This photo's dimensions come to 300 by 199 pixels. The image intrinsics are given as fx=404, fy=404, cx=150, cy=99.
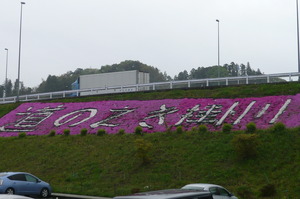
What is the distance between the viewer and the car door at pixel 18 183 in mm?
19666

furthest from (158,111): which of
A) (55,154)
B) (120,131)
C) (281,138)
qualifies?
(281,138)

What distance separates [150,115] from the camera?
104ft

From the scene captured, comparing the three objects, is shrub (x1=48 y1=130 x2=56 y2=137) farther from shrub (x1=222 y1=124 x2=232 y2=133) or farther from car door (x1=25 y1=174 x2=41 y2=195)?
shrub (x1=222 y1=124 x2=232 y2=133)

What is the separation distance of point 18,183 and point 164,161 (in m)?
7.88

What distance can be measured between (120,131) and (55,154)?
487 centimetres

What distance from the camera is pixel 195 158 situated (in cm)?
2231

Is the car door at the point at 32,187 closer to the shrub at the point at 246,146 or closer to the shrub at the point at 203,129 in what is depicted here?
the shrub at the point at 246,146

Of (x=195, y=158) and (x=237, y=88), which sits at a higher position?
(x=237, y=88)

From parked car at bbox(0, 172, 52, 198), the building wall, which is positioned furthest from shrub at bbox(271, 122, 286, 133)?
the building wall

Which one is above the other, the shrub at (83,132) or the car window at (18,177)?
the shrub at (83,132)

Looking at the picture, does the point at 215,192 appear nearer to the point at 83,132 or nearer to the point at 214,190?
the point at 214,190

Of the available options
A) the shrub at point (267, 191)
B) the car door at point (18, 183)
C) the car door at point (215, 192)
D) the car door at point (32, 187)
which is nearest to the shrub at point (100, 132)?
the car door at point (32, 187)

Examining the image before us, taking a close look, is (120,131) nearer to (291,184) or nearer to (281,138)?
(281,138)

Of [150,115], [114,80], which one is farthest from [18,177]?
[114,80]
